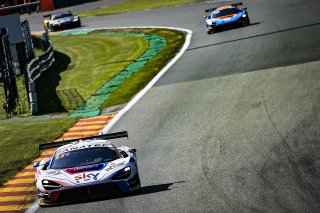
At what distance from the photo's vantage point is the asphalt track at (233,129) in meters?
14.4

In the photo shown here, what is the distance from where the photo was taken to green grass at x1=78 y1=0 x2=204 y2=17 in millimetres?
71000

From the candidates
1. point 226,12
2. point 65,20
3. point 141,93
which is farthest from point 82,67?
point 65,20

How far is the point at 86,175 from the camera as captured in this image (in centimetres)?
1468

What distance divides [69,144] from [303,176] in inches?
203

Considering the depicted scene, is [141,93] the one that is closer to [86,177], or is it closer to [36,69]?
[36,69]

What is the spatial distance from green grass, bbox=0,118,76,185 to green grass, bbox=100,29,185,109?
2.81 metres

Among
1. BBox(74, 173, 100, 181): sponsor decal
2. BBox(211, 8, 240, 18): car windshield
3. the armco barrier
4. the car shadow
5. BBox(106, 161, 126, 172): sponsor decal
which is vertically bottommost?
the armco barrier

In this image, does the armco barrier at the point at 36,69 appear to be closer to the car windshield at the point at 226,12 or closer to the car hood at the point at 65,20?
the car windshield at the point at 226,12

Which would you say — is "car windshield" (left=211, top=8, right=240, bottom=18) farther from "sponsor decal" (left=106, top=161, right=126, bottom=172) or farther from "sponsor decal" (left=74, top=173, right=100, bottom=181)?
"sponsor decal" (left=74, top=173, right=100, bottom=181)

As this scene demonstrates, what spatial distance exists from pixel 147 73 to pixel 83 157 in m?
18.5

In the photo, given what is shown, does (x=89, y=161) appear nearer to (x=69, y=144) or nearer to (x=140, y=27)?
(x=69, y=144)

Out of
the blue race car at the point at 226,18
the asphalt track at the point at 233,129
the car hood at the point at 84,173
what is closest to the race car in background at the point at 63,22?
the blue race car at the point at 226,18

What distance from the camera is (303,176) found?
15.0 metres

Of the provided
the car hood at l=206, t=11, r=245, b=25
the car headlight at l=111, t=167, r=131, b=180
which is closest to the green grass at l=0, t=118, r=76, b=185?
the car headlight at l=111, t=167, r=131, b=180
